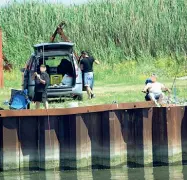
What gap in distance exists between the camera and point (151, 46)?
38.2 meters

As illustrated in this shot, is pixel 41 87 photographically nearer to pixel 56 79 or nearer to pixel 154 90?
pixel 56 79

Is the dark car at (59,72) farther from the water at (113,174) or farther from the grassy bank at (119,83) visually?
the water at (113,174)

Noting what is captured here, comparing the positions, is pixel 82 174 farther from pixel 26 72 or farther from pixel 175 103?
pixel 26 72

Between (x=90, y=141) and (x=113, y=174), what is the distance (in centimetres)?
115

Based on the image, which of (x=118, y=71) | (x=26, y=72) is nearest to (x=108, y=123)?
(x=26, y=72)

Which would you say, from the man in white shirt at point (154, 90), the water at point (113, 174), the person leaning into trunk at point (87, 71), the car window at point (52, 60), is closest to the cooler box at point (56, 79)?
the car window at point (52, 60)

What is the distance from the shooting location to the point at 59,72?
25.1m

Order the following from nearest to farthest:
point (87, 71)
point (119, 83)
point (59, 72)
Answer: point (59, 72) < point (87, 71) < point (119, 83)

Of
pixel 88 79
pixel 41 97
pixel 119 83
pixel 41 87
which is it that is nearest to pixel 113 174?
pixel 41 97

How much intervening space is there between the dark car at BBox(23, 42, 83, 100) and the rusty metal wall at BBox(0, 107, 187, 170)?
3352mm

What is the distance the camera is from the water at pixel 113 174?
65.7ft

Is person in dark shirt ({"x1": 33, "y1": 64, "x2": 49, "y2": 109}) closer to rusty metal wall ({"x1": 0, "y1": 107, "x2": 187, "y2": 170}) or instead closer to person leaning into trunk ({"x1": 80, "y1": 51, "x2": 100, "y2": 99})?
rusty metal wall ({"x1": 0, "y1": 107, "x2": 187, "y2": 170})

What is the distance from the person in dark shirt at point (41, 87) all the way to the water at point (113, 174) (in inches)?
97.5

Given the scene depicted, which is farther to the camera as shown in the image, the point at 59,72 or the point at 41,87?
the point at 59,72
